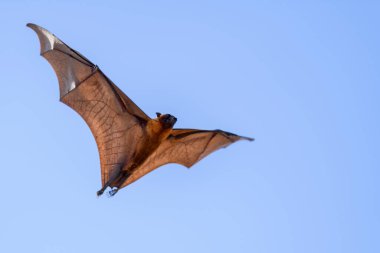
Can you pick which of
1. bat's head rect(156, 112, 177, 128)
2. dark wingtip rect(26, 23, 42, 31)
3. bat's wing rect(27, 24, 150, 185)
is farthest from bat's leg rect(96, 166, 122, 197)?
dark wingtip rect(26, 23, 42, 31)

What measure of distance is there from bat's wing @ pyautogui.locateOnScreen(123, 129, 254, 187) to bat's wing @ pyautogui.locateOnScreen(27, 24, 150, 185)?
0.91 meters

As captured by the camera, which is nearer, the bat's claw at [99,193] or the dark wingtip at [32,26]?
the dark wingtip at [32,26]

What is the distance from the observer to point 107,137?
2562 cm

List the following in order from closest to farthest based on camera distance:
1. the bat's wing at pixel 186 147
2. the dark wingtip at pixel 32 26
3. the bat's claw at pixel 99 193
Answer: the dark wingtip at pixel 32 26 < the bat's claw at pixel 99 193 < the bat's wing at pixel 186 147

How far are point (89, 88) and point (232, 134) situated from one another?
201 inches

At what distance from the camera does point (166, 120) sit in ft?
80.4

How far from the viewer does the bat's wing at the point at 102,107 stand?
2495cm

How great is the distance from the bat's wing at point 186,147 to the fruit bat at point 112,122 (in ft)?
0.14

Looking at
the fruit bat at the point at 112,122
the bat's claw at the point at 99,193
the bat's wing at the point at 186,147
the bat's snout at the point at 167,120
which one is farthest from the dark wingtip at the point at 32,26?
the bat's wing at the point at 186,147

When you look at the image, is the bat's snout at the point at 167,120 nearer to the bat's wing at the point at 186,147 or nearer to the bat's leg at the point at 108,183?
the bat's wing at the point at 186,147

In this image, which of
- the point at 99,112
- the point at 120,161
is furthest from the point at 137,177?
the point at 99,112

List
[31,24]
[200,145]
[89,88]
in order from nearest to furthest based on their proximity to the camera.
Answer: [31,24] < [89,88] < [200,145]

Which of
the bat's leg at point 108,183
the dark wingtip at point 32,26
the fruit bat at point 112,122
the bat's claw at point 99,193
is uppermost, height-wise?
the dark wingtip at point 32,26

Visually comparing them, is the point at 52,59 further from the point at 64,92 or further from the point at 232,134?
the point at 232,134
